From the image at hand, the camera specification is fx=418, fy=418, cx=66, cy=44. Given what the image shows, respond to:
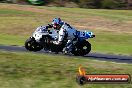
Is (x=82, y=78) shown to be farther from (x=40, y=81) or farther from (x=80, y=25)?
(x=80, y=25)

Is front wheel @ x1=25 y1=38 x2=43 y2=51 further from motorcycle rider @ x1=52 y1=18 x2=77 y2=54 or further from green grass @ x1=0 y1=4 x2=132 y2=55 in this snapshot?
green grass @ x1=0 y1=4 x2=132 y2=55

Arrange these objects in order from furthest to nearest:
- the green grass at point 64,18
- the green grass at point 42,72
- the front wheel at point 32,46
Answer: the green grass at point 64,18, the front wheel at point 32,46, the green grass at point 42,72

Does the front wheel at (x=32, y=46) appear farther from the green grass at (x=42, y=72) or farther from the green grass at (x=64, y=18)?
the green grass at (x=64, y=18)

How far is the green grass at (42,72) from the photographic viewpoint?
47.6 ft

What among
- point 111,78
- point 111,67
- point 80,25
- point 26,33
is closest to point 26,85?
point 111,78

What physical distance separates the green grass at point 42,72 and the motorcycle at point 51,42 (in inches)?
157

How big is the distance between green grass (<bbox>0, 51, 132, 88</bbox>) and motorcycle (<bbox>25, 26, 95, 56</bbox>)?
3980mm

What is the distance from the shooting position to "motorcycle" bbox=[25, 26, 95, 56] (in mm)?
22781

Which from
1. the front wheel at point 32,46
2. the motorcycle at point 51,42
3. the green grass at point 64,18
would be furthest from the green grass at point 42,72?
the green grass at point 64,18

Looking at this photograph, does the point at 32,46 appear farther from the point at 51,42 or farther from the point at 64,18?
the point at 64,18

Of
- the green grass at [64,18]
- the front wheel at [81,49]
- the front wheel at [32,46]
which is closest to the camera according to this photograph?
the front wheel at [81,49]

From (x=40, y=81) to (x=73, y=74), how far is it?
5.14 ft

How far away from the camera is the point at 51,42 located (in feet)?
75.7

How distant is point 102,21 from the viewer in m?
52.1
